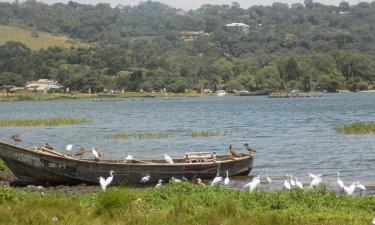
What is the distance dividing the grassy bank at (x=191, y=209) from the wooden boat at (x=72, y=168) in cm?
727

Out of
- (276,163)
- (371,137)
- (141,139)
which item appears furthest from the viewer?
(141,139)

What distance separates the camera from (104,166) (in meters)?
28.0

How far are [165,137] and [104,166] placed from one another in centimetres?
2837

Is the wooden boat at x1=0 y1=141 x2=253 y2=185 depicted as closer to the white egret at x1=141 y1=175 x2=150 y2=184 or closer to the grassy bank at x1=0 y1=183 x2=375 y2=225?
the white egret at x1=141 y1=175 x2=150 y2=184

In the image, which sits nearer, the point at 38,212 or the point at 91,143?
the point at 38,212

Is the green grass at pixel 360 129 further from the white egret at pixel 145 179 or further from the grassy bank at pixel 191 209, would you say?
the grassy bank at pixel 191 209

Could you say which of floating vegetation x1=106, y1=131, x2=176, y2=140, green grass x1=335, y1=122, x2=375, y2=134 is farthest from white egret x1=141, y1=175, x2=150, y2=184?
green grass x1=335, y1=122, x2=375, y2=134

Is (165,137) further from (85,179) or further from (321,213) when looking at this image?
(321,213)

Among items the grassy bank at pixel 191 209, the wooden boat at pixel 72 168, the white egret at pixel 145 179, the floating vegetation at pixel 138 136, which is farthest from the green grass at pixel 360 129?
the grassy bank at pixel 191 209

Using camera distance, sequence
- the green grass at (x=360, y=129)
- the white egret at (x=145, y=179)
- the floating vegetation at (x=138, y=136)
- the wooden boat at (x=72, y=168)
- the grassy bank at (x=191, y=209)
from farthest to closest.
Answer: the floating vegetation at (x=138, y=136), the green grass at (x=360, y=129), the white egret at (x=145, y=179), the wooden boat at (x=72, y=168), the grassy bank at (x=191, y=209)

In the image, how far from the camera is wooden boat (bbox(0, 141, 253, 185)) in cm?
2739

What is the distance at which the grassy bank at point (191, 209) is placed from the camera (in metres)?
15.8

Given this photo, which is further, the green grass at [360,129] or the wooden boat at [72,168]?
the green grass at [360,129]

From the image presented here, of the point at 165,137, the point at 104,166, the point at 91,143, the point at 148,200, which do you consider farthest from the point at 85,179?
the point at 165,137
